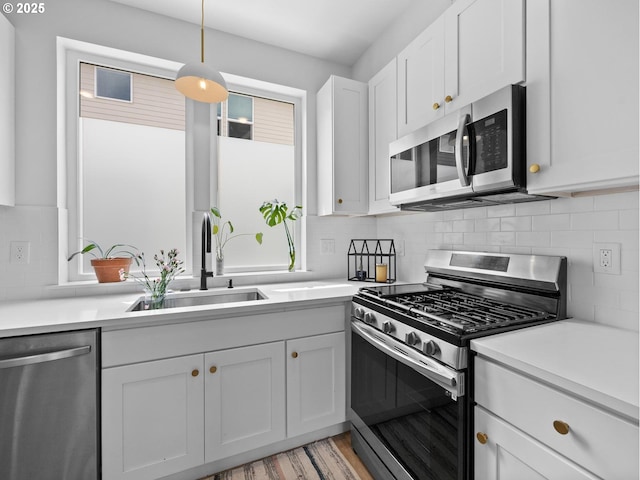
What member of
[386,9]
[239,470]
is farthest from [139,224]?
[386,9]

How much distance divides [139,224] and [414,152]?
6.16 feet

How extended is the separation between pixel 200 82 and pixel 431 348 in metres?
1.63

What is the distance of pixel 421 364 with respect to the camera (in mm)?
1197

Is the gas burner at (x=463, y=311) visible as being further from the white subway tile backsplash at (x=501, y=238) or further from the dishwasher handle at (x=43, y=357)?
the dishwasher handle at (x=43, y=357)

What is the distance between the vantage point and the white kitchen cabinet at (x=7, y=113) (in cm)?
165

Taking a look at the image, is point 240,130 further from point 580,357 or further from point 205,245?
point 580,357

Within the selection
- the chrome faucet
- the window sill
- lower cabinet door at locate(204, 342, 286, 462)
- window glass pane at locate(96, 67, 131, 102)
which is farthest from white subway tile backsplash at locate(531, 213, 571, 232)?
window glass pane at locate(96, 67, 131, 102)

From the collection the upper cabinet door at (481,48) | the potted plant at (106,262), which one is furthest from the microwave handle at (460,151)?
the potted plant at (106,262)

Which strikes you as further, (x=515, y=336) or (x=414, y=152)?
(x=414, y=152)

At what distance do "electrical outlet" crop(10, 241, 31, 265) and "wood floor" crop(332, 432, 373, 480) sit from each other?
82.0 inches

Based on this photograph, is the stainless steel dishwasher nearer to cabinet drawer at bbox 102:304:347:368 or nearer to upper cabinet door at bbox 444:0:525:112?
cabinet drawer at bbox 102:304:347:368

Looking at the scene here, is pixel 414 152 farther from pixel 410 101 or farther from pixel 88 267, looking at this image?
pixel 88 267

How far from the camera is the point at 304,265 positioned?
2580 mm

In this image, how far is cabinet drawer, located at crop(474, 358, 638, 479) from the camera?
706mm
